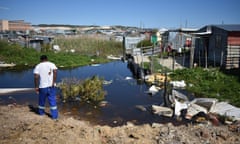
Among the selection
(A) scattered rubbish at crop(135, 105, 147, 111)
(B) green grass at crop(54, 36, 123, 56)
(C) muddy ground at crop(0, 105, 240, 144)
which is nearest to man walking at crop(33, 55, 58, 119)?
(C) muddy ground at crop(0, 105, 240, 144)

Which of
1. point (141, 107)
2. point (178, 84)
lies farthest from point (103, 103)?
point (178, 84)

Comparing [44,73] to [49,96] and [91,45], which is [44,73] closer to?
[49,96]

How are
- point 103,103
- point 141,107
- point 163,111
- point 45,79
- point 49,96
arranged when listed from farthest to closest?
point 103,103 → point 141,107 → point 163,111 → point 49,96 → point 45,79

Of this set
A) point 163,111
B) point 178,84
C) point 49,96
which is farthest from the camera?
point 178,84

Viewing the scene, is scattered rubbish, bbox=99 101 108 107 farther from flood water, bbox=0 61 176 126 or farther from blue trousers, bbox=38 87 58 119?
blue trousers, bbox=38 87 58 119

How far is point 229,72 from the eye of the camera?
13562 mm

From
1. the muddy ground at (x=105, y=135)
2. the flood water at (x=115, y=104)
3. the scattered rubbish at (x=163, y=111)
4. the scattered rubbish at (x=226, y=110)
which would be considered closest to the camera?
the muddy ground at (x=105, y=135)

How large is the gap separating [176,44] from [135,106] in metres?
17.5

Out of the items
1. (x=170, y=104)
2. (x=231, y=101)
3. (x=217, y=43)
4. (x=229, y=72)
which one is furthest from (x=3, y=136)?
(x=217, y=43)

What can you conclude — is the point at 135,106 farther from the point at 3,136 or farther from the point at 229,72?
the point at 229,72

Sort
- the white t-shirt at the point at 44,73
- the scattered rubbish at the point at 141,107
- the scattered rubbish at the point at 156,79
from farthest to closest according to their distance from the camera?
the scattered rubbish at the point at 156,79
the scattered rubbish at the point at 141,107
the white t-shirt at the point at 44,73

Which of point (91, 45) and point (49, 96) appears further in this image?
point (91, 45)

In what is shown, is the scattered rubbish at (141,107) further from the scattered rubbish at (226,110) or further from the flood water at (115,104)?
the scattered rubbish at (226,110)

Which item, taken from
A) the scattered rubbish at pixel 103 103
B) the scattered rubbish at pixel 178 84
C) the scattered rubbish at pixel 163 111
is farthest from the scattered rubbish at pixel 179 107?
the scattered rubbish at pixel 178 84
